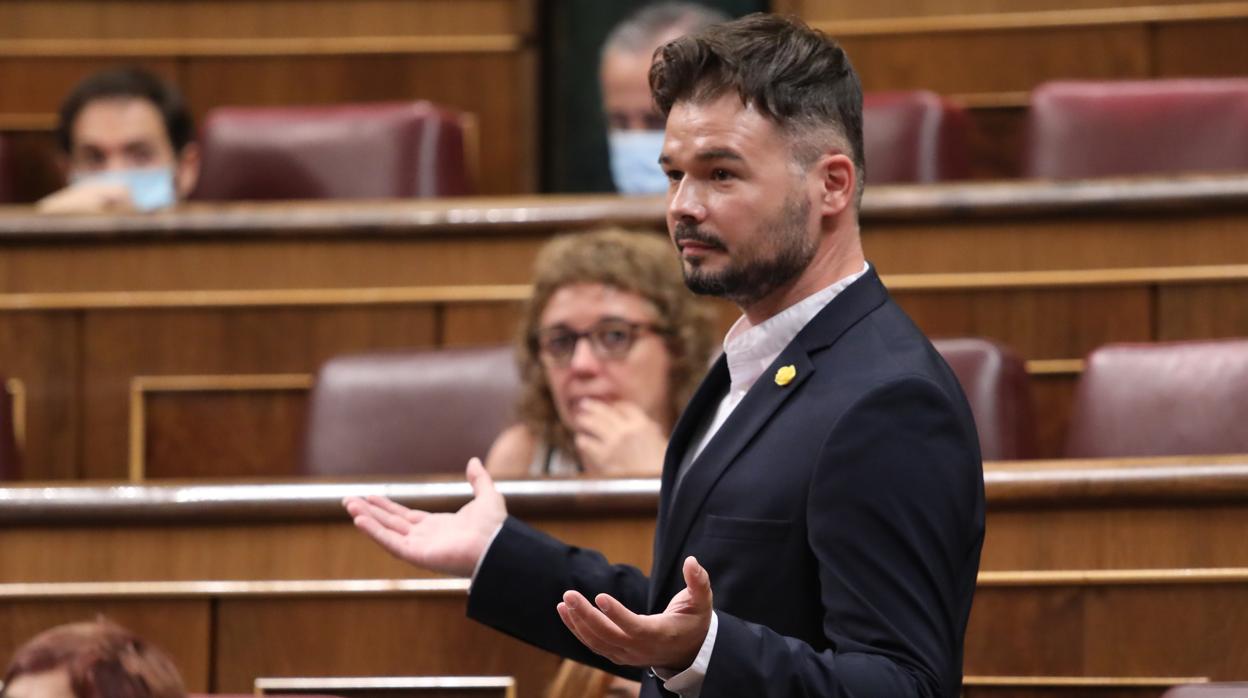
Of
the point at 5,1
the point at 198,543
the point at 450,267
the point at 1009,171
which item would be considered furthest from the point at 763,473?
the point at 5,1

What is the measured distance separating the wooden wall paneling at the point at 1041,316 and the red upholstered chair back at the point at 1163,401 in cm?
13

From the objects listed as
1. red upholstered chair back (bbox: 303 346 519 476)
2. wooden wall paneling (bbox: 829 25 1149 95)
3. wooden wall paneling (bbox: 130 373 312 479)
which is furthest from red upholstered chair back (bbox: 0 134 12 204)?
wooden wall paneling (bbox: 829 25 1149 95)

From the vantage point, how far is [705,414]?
1.55 ft

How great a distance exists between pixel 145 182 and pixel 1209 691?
34.2 inches

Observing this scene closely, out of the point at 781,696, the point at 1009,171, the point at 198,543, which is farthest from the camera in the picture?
the point at 1009,171

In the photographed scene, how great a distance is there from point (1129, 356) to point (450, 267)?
0.39 meters

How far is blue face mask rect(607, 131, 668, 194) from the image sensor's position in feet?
3.56

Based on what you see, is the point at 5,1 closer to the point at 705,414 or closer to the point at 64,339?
the point at 64,339

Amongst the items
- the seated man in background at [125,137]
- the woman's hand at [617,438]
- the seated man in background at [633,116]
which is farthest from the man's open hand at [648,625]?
the seated man in background at [125,137]

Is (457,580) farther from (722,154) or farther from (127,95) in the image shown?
(127,95)

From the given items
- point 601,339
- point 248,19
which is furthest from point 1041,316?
point 248,19

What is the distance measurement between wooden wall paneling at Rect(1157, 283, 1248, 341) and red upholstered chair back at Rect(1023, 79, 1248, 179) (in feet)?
0.64

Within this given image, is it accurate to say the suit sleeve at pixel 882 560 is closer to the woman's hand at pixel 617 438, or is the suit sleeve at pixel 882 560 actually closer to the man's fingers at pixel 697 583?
the man's fingers at pixel 697 583

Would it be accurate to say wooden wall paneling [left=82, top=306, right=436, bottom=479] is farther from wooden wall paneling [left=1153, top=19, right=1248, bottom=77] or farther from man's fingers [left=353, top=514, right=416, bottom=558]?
wooden wall paneling [left=1153, top=19, right=1248, bottom=77]
